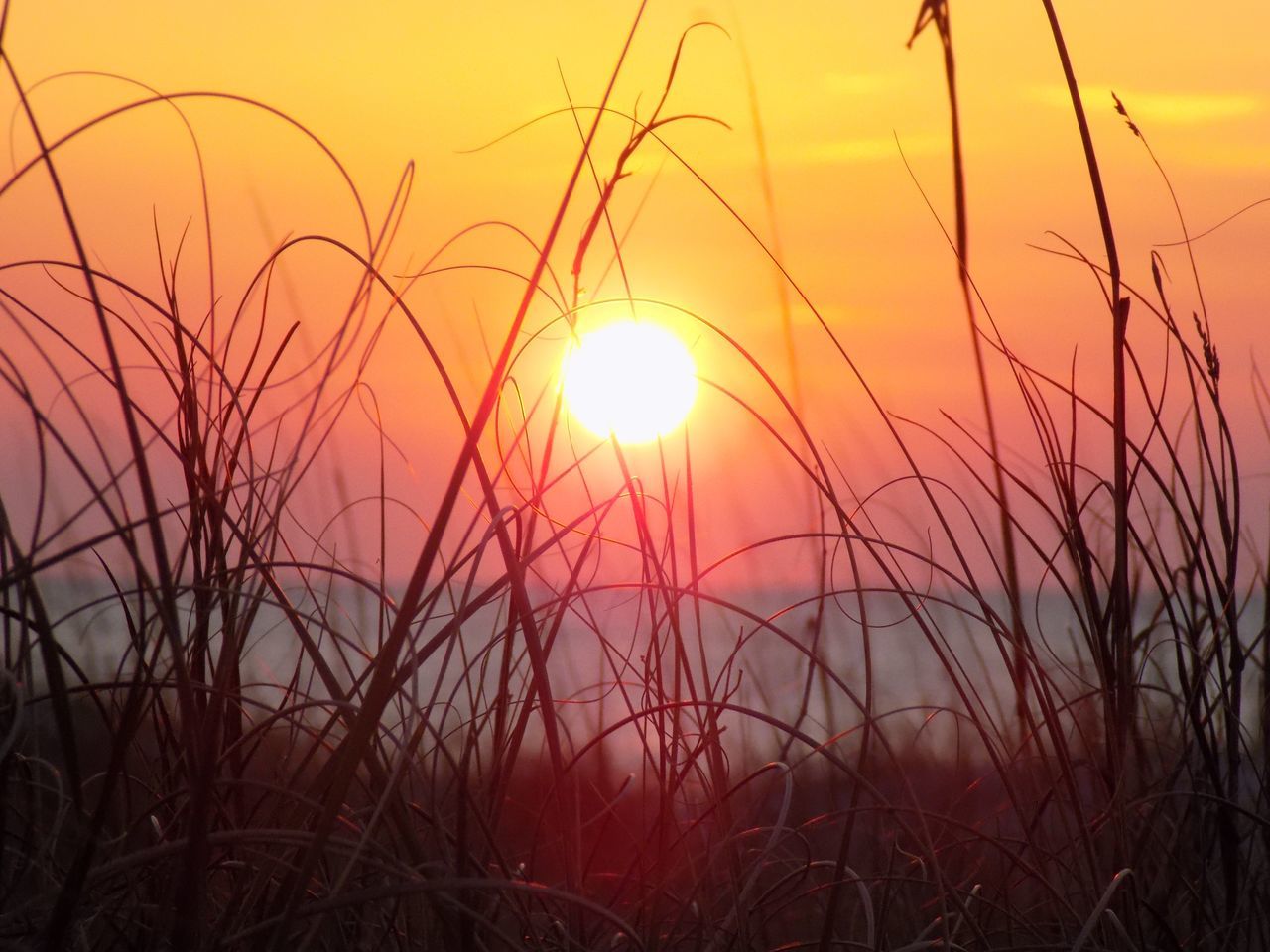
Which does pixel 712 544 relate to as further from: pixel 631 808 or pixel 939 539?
pixel 631 808

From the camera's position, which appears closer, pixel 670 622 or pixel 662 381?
pixel 670 622

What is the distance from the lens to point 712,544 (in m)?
1.89

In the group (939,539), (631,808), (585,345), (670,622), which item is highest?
(585,345)

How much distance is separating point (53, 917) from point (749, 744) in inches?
59.0

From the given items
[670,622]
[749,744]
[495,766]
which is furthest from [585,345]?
[749,744]

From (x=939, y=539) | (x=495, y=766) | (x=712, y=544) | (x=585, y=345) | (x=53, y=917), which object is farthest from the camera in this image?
(x=712, y=544)

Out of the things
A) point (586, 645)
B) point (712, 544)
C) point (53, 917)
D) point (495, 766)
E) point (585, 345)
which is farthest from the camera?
point (586, 645)

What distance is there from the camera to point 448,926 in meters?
0.71

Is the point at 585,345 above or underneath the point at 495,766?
above

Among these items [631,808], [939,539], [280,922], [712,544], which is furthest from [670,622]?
[631,808]

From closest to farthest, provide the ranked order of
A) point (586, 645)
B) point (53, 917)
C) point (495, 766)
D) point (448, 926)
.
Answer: point (53, 917)
point (448, 926)
point (495, 766)
point (586, 645)

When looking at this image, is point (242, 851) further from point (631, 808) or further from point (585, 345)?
point (631, 808)

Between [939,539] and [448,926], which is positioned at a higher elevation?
[939,539]

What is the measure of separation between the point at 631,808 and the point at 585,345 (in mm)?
1804
